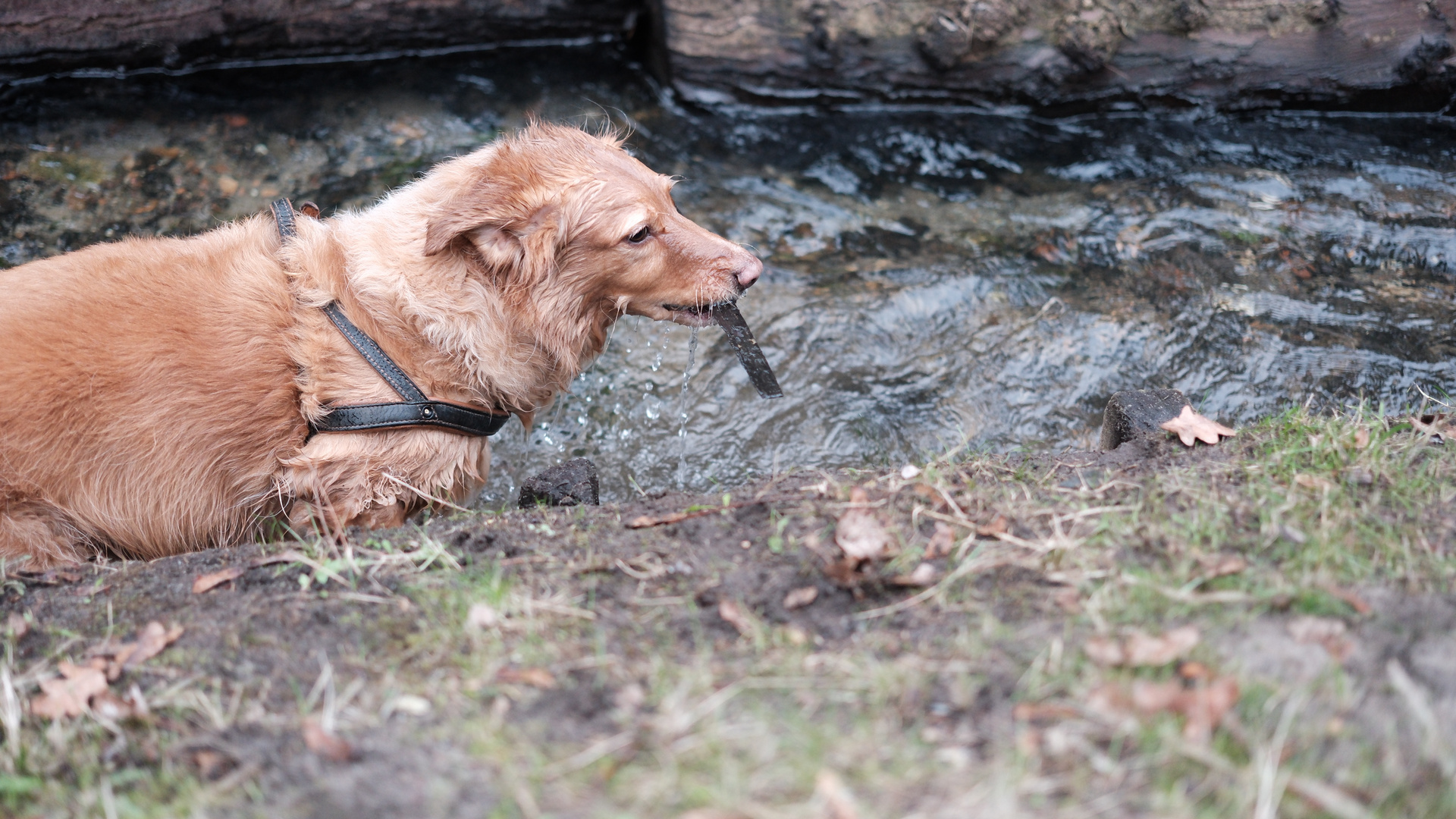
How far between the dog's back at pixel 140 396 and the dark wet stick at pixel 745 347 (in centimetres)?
182

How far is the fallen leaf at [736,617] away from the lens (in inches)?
101

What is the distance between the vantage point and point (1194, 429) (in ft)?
12.0

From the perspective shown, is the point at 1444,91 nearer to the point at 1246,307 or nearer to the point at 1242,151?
the point at 1242,151

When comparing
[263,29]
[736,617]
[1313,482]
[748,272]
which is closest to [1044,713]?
[736,617]

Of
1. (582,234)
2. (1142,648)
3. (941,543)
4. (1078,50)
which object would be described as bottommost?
(941,543)

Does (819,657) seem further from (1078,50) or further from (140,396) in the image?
(1078,50)

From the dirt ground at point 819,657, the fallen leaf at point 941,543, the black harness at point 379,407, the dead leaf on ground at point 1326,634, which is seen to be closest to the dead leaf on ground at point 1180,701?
the dirt ground at point 819,657

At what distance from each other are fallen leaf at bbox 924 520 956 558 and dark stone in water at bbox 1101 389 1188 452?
1.36 m

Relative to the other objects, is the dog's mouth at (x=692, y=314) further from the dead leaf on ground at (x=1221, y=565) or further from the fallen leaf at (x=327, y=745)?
the fallen leaf at (x=327, y=745)

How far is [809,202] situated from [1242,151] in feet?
10.6

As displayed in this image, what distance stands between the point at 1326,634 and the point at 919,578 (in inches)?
40.4

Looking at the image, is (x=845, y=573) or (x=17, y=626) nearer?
(x=845, y=573)

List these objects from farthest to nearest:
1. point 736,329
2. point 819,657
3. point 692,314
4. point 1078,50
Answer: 1. point 1078,50
2. point 736,329
3. point 692,314
4. point 819,657

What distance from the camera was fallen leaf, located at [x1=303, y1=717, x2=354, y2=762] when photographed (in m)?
2.19
